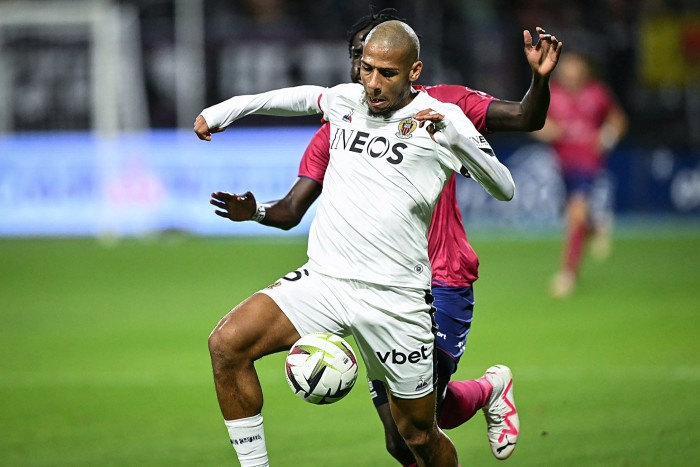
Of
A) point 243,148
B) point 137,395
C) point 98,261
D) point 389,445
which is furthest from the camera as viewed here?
point 243,148

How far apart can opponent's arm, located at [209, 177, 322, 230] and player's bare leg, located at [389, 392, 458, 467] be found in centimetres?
115

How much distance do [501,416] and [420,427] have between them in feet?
4.01

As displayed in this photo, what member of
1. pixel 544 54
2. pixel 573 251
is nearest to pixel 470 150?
pixel 544 54

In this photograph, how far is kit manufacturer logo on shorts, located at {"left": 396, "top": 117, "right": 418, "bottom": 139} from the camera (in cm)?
512

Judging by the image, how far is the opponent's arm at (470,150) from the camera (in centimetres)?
478

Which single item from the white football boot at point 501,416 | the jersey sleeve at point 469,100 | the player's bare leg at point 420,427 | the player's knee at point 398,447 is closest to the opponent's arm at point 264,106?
the jersey sleeve at point 469,100

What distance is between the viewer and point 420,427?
5.28m

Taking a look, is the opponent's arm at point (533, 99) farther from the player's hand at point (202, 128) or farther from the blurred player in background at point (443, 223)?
the player's hand at point (202, 128)

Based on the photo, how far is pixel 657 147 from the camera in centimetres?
1831

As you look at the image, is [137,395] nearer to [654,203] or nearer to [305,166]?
[305,166]

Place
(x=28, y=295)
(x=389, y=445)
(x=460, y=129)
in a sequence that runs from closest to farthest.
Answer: (x=460, y=129) → (x=389, y=445) → (x=28, y=295)

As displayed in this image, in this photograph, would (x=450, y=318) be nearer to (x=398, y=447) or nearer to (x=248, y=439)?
(x=398, y=447)

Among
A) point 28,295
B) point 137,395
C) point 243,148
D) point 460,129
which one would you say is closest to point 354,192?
point 460,129

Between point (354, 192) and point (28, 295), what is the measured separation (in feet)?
28.2
